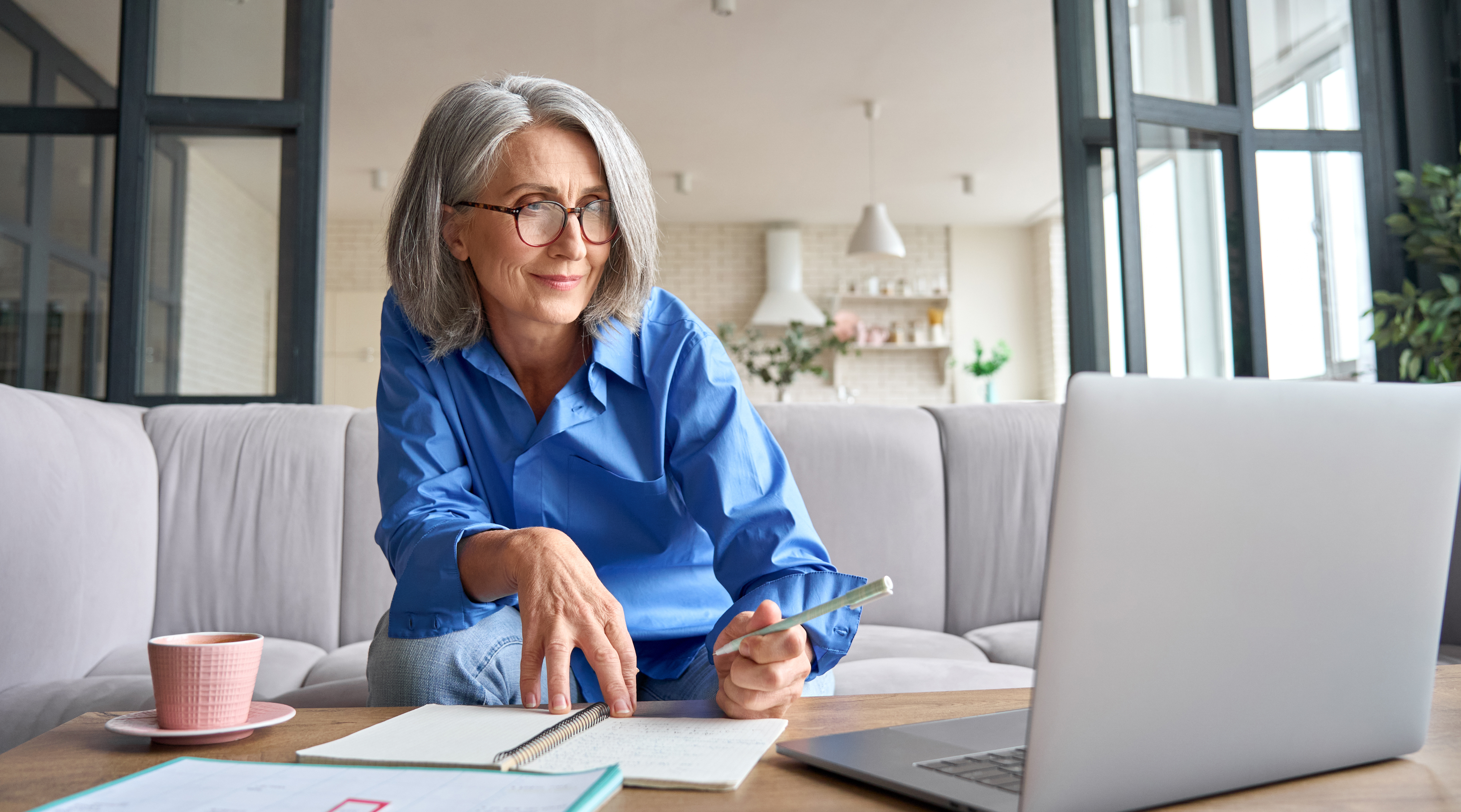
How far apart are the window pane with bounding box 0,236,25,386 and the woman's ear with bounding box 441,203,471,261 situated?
3100mm

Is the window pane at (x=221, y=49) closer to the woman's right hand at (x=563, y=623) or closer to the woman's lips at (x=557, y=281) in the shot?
the woman's lips at (x=557, y=281)

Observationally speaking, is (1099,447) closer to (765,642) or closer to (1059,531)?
(1059,531)

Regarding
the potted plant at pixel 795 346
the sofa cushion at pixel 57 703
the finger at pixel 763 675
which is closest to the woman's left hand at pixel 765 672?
the finger at pixel 763 675

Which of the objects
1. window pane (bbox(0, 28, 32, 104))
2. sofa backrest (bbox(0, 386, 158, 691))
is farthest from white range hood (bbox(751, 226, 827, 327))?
sofa backrest (bbox(0, 386, 158, 691))

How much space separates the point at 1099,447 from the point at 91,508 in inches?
73.2

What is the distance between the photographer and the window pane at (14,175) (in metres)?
3.14

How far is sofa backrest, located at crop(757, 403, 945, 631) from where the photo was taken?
6.98 feet

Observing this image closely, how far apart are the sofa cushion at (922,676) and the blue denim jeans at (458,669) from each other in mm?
488

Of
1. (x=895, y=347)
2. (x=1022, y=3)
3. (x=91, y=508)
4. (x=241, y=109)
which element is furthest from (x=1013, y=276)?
(x=91, y=508)

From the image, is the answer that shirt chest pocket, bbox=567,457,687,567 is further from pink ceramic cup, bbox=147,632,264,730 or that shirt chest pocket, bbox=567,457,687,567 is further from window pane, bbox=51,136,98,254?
window pane, bbox=51,136,98,254

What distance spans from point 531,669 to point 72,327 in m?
3.26

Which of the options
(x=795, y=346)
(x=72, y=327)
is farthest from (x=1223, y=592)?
(x=795, y=346)

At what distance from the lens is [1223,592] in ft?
1.70

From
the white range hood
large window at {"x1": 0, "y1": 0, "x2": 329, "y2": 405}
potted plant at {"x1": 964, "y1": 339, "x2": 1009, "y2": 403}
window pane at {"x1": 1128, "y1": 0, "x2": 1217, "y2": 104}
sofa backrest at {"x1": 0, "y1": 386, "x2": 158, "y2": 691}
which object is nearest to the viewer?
sofa backrest at {"x1": 0, "y1": 386, "x2": 158, "y2": 691}
